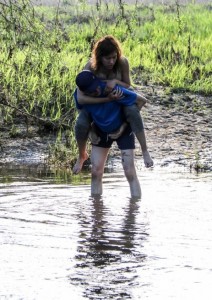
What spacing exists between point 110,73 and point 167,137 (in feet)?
12.6

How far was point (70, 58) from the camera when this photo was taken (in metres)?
13.8

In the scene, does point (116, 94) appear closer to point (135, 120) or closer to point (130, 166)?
point (135, 120)

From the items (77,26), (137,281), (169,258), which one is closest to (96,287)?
(137,281)

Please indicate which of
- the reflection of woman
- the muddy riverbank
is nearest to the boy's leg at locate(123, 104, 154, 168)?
the reflection of woman

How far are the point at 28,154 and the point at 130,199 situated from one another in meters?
2.95

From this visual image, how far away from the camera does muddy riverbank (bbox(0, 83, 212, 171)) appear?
11000 millimetres

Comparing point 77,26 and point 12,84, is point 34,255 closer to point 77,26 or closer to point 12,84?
point 12,84

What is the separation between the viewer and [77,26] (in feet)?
58.1

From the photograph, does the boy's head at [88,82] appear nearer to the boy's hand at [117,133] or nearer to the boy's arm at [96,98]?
the boy's arm at [96,98]

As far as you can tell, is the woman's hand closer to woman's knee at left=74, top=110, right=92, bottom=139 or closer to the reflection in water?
woman's knee at left=74, top=110, right=92, bottom=139

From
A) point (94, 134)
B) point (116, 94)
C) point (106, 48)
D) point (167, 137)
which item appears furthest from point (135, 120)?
point (167, 137)

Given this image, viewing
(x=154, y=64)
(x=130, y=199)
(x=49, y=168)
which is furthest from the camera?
(x=154, y=64)

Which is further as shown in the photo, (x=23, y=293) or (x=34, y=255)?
(x=34, y=255)

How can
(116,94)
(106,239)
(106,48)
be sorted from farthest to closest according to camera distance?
(116,94), (106,48), (106,239)
